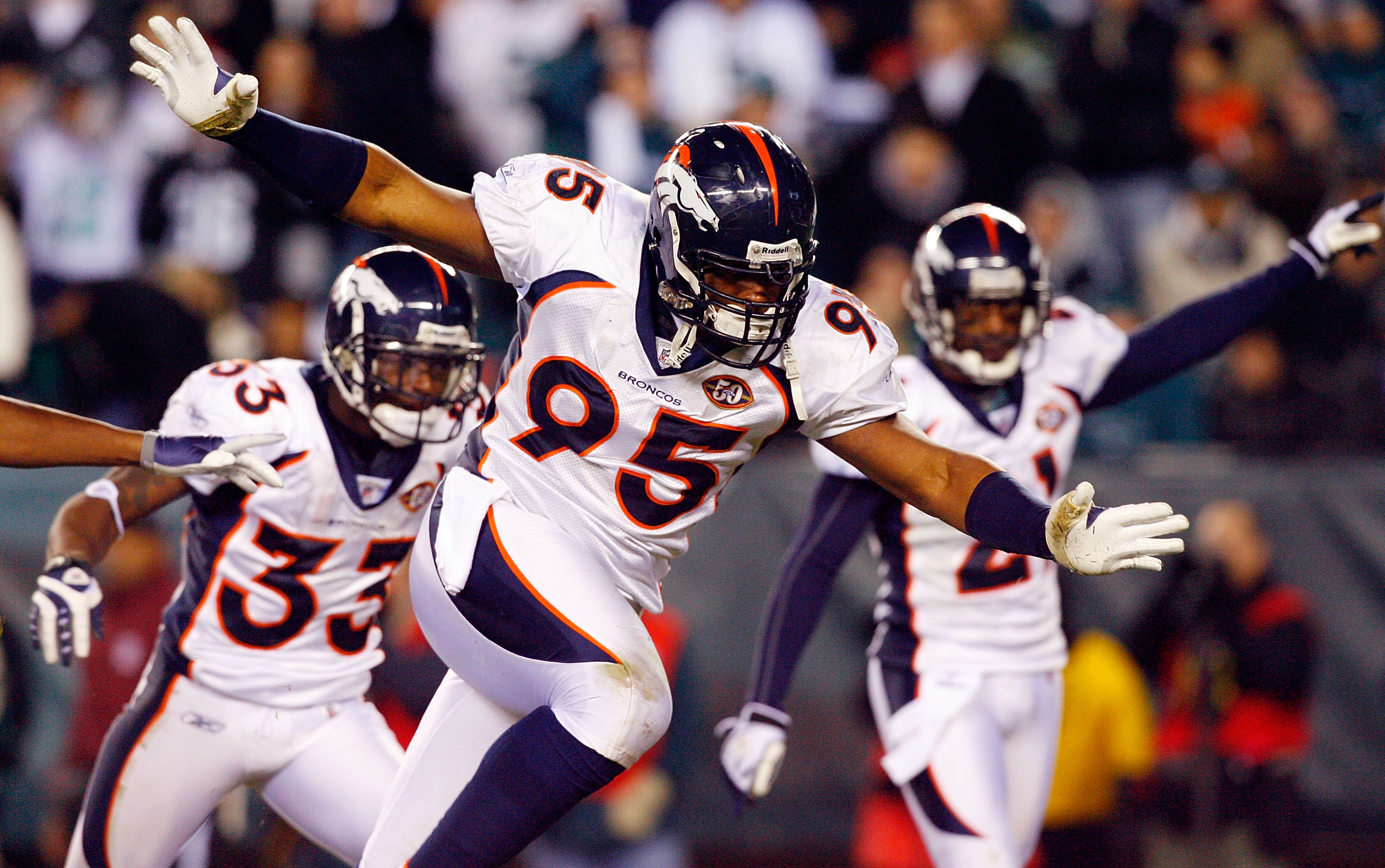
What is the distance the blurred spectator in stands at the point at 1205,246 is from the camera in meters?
8.25

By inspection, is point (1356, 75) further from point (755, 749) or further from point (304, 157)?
point (304, 157)

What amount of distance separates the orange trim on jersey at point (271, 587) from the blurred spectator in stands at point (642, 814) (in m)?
2.45

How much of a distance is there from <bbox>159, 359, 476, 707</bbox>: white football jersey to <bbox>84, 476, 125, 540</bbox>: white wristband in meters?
0.18

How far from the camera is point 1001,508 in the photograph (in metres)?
3.35

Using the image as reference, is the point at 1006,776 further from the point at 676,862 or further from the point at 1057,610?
the point at 676,862

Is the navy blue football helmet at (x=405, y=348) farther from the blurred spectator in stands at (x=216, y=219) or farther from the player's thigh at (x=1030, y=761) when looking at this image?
the blurred spectator in stands at (x=216, y=219)

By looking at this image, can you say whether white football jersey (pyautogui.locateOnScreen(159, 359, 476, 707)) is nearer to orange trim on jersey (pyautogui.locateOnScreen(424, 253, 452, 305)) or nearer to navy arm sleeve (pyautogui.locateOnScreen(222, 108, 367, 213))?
orange trim on jersey (pyautogui.locateOnScreen(424, 253, 452, 305))

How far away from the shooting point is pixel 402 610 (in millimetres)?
6613

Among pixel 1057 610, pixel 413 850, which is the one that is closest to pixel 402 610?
pixel 1057 610

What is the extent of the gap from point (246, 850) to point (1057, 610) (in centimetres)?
293

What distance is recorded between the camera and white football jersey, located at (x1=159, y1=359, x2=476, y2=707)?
4117 mm

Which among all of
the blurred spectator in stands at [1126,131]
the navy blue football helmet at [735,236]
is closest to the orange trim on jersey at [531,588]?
the navy blue football helmet at [735,236]

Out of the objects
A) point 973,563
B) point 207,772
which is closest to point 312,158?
point 207,772

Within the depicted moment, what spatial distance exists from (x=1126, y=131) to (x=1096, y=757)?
12.4 ft
